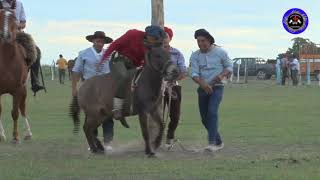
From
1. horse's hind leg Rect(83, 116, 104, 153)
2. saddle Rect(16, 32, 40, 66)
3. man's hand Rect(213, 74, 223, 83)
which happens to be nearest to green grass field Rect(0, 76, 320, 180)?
horse's hind leg Rect(83, 116, 104, 153)

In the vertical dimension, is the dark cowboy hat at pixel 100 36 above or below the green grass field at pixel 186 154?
above

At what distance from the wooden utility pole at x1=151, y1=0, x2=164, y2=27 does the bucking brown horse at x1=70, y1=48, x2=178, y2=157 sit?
2.68m

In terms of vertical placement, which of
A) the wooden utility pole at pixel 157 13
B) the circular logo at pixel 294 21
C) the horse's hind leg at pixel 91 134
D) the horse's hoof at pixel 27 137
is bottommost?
the horse's hoof at pixel 27 137

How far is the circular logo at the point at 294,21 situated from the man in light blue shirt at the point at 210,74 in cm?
2451

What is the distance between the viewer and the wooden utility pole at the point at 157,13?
14461mm

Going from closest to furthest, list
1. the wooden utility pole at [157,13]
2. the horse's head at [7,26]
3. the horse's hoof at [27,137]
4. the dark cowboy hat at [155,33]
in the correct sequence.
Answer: the dark cowboy hat at [155,33]
the horse's head at [7,26]
the wooden utility pole at [157,13]
the horse's hoof at [27,137]

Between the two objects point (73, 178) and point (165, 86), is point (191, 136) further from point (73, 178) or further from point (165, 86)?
point (73, 178)

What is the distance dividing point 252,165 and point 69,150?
373 cm

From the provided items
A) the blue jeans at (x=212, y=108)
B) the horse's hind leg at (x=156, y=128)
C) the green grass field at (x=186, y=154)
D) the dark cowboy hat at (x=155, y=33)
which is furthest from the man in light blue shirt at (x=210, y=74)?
the dark cowboy hat at (x=155, y=33)

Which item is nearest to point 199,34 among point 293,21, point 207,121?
point 207,121

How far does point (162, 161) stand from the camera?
Answer: 11.0 metres

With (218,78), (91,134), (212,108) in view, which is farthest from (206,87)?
(91,134)

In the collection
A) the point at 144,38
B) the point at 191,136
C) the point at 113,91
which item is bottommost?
the point at 191,136

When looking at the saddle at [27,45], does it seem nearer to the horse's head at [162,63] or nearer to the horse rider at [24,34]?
the horse rider at [24,34]
